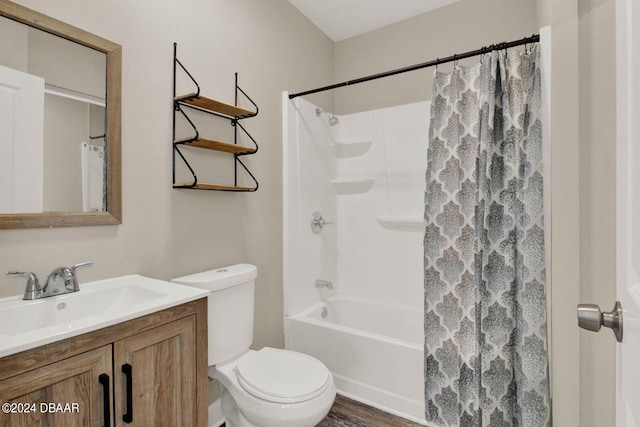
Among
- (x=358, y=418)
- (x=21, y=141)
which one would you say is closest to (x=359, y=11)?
(x=21, y=141)

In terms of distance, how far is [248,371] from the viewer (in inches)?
60.5

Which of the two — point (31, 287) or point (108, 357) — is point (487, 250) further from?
point (31, 287)

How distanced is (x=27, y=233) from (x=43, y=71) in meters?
0.61

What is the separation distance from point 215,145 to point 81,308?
0.95m

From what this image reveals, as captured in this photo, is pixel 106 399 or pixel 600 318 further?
pixel 106 399

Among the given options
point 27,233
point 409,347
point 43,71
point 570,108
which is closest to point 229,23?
point 43,71

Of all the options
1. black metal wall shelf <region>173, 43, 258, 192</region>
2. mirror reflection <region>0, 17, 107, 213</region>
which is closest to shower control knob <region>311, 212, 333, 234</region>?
black metal wall shelf <region>173, 43, 258, 192</region>

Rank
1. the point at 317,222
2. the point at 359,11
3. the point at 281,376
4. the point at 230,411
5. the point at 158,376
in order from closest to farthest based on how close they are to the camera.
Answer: the point at 158,376 → the point at 281,376 → the point at 230,411 → the point at 359,11 → the point at 317,222

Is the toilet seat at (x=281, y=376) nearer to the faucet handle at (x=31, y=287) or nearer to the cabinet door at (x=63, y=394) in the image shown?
the cabinet door at (x=63, y=394)

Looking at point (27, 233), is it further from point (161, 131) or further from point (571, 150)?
point (571, 150)

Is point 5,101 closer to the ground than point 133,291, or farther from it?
farther from it
